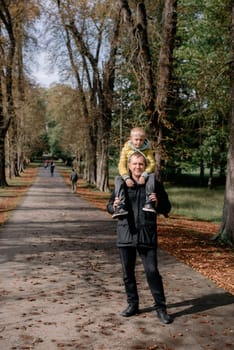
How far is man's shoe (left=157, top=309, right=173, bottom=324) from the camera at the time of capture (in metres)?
5.10

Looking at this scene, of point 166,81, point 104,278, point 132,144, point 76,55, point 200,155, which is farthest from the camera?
point 200,155

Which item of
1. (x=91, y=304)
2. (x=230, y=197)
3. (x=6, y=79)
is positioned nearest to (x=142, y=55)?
(x=230, y=197)

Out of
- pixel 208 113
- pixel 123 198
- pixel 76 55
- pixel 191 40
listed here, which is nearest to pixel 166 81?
pixel 208 113

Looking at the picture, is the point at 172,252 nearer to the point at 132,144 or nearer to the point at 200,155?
the point at 132,144

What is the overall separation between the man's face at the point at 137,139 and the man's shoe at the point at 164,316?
1.99 m

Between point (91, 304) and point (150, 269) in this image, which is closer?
point (150, 269)

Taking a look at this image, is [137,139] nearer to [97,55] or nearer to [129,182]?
[129,182]

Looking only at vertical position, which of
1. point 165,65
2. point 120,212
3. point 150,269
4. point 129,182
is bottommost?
point 150,269

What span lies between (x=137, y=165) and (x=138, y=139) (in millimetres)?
432

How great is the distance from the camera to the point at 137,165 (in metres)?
5.14

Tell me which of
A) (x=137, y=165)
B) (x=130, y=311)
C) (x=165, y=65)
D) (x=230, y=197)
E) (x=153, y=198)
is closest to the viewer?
(x=153, y=198)

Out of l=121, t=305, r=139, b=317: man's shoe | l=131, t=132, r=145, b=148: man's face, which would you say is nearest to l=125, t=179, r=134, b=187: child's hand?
l=131, t=132, r=145, b=148: man's face

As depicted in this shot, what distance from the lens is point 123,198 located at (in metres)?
5.15

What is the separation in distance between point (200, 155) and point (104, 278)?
29234mm
